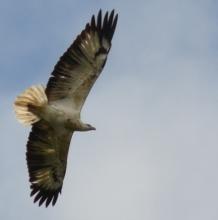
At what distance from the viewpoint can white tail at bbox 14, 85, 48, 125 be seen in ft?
53.3

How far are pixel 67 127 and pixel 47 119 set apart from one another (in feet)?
1.31

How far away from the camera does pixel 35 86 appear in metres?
16.3

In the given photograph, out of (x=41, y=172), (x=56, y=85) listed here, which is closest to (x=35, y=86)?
(x=56, y=85)

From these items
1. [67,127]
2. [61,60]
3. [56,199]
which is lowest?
[56,199]

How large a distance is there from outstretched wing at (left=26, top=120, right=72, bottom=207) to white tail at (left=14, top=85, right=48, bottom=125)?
292mm

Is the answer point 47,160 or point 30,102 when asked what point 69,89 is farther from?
point 47,160

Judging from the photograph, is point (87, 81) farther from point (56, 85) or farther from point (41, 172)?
point (41, 172)

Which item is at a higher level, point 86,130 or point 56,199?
point 86,130

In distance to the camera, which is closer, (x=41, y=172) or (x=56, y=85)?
(x=56, y=85)

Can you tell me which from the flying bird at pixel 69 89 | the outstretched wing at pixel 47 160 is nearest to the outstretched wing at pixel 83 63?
the flying bird at pixel 69 89

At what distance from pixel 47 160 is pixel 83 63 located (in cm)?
207

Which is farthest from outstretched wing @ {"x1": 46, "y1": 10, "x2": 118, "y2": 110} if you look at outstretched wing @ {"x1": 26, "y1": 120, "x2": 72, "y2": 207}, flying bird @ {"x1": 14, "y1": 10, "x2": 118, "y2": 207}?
outstretched wing @ {"x1": 26, "y1": 120, "x2": 72, "y2": 207}

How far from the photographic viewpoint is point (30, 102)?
1625 cm

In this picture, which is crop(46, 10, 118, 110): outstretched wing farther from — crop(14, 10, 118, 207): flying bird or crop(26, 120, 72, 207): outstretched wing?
crop(26, 120, 72, 207): outstretched wing
